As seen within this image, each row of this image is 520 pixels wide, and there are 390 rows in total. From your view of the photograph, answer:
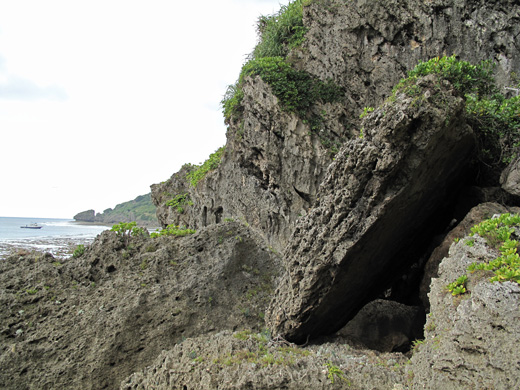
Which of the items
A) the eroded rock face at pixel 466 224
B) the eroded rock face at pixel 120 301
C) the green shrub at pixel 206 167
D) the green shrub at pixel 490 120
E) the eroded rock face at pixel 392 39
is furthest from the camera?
the green shrub at pixel 206 167

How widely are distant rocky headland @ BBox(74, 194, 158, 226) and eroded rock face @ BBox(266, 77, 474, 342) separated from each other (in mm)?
53876

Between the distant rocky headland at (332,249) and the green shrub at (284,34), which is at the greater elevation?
the green shrub at (284,34)

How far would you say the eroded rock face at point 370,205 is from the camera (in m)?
5.89

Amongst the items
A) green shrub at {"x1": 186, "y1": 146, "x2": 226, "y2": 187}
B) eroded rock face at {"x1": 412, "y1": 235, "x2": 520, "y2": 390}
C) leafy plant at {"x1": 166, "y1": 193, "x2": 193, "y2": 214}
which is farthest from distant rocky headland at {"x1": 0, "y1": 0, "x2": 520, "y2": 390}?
leafy plant at {"x1": 166, "y1": 193, "x2": 193, "y2": 214}

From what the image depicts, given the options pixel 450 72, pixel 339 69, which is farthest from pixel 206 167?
pixel 450 72

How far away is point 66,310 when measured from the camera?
9016 millimetres

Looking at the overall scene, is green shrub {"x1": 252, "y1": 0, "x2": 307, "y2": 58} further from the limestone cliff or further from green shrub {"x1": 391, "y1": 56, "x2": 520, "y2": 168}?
green shrub {"x1": 391, "y1": 56, "x2": 520, "y2": 168}

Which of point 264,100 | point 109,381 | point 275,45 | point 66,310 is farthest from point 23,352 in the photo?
point 275,45

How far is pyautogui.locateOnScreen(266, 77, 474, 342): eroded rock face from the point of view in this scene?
5.89 m

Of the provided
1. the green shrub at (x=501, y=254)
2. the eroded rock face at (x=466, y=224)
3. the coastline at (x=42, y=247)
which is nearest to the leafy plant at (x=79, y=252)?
the eroded rock face at (x=466, y=224)

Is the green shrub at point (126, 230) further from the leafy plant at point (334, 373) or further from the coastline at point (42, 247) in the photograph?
the coastline at point (42, 247)

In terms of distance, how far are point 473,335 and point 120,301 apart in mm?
8231

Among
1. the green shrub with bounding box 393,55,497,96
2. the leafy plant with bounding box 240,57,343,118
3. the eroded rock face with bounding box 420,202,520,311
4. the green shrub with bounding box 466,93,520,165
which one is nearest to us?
the green shrub with bounding box 393,55,497,96

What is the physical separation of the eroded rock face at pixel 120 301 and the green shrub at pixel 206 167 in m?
5.69
